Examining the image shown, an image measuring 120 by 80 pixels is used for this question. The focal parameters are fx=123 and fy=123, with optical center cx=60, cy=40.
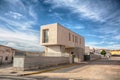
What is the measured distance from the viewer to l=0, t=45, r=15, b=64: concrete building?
20206 mm

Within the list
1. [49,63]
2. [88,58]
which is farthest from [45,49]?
[88,58]

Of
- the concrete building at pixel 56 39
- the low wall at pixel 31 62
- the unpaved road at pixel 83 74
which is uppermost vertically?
the concrete building at pixel 56 39

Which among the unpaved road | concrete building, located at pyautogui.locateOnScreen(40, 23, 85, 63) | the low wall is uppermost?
concrete building, located at pyautogui.locateOnScreen(40, 23, 85, 63)

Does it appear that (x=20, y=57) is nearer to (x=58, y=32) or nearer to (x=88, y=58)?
(x=58, y=32)

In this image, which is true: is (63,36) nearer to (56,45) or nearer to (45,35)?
(56,45)

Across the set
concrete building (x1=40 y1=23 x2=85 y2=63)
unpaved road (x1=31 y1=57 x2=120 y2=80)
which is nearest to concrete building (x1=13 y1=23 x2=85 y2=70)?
concrete building (x1=40 y1=23 x2=85 y2=63)

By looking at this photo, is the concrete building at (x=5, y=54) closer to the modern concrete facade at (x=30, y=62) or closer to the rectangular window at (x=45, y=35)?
the modern concrete facade at (x=30, y=62)

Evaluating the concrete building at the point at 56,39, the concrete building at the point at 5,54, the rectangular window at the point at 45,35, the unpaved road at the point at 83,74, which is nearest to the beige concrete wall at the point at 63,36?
the concrete building at the point at 56,39

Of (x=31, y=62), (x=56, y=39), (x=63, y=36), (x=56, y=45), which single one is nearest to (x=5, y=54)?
(x=31, y=62)

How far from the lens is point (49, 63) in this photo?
65.1 ft

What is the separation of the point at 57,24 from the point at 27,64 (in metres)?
15.8

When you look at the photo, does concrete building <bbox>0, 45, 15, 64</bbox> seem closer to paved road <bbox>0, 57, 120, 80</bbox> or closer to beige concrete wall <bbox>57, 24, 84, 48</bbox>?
paved road <bbox>0, 57, 120, 80</bbox>

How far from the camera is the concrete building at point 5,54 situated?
66.3 ft

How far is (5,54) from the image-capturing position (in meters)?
21.2
